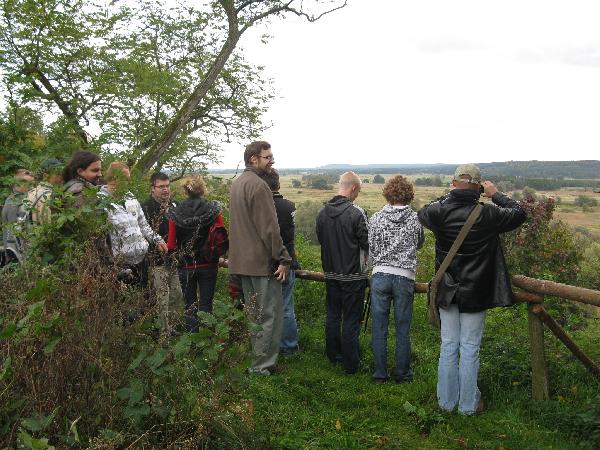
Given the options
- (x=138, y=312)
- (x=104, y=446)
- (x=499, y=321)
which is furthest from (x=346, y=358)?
(x=104, y=446)

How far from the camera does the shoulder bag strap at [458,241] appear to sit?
411cm

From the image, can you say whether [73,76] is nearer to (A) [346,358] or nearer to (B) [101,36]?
(B) [101,36]

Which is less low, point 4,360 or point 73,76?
point 73,76

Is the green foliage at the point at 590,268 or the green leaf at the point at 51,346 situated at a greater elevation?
the green leaf at the point at 51,346

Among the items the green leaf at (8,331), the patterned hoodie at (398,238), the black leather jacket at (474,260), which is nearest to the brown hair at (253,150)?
the patterned hoodie at (398,238)

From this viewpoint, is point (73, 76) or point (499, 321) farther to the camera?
point (73, 76)

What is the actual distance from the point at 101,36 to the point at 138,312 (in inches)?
409

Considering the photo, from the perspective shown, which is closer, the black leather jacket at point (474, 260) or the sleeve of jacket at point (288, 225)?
the black leather jacket at point (474, 260)

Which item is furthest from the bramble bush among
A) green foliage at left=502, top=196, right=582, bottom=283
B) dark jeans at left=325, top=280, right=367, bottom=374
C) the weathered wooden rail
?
green foliage at left=502, top=196, right=582, bottom=283

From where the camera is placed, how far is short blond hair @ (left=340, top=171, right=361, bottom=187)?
5305mm

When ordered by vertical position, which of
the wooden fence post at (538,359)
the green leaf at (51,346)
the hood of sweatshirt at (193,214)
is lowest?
the wooden fence post at (538,359)

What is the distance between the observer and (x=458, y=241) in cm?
420

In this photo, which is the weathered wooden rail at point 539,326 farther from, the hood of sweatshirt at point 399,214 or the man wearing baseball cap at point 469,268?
the hood of sweatshirt at point 399,214

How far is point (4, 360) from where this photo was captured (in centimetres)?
264
